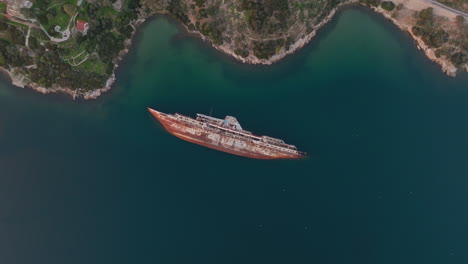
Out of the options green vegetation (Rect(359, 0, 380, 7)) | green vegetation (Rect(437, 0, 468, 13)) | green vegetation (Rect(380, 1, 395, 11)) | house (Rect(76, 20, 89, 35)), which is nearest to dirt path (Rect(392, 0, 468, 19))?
green vegetation (Rect(437, 0, 468, 13))

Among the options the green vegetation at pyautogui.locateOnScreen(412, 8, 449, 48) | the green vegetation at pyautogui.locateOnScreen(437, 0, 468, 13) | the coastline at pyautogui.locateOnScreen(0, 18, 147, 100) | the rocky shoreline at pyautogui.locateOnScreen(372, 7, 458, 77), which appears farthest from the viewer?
the rocky shoreline at pyautogui.locateOnScreen(372, 7, 458, 77)

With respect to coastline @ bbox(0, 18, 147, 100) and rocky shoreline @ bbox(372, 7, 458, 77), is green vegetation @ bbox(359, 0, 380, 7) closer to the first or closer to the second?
rocky shoreline @ bbox(372, 7, 458, 77)

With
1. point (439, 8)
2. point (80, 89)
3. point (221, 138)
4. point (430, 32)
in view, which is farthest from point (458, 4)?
point (80, 89)

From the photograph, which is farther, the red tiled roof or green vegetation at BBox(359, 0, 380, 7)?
green vegetation at BBox(359, 0, 380, 7)

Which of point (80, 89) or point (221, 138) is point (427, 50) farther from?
point (80, 89)

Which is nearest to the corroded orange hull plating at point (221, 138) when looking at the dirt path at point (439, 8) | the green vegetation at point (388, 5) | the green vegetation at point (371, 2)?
the green vegetation at point (371, 2)

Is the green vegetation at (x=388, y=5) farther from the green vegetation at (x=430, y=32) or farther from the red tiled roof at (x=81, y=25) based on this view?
the red tiled roof at (x=81, y=25)

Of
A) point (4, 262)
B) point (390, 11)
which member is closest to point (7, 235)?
point (4, 262)
